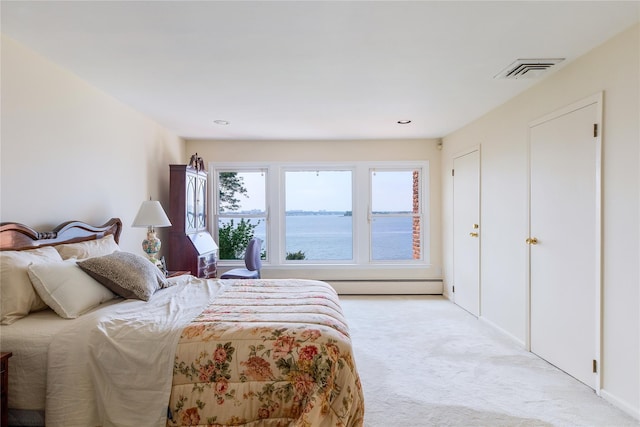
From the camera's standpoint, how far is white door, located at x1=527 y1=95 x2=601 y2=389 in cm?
250

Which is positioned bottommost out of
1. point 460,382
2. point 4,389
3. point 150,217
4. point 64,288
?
point 460,382

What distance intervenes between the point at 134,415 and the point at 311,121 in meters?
3.44

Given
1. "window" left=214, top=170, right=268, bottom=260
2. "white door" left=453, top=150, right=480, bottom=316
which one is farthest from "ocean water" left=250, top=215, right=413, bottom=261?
"white door" left=453, top=150, right=480, bottom=316

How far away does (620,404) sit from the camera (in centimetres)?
223

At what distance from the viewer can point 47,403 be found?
5.65ft

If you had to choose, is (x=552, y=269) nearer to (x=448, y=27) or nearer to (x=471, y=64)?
(x=471, y=64)

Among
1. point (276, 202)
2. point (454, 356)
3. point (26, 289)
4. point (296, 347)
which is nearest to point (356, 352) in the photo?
point (454, 356)

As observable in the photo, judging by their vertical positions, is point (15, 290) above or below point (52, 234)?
below

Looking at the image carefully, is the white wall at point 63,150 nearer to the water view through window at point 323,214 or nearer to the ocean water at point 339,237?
the water view through window at point 323,214

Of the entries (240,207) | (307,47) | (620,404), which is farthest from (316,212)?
(620,404)

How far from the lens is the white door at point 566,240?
250 centimetres

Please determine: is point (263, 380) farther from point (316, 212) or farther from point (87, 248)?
point (316, 212)

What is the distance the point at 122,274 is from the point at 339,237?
3.67 meters

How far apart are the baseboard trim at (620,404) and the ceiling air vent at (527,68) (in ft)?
7.76
